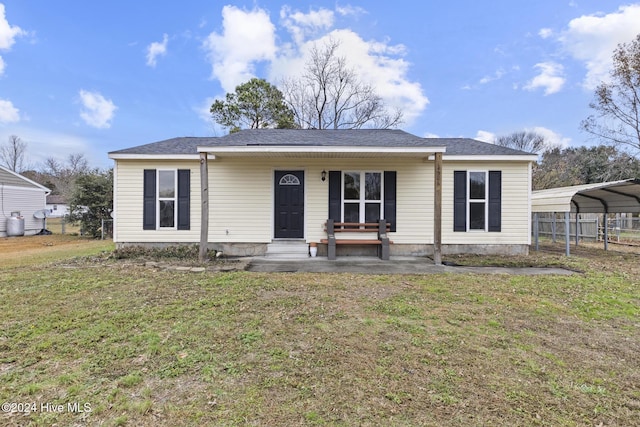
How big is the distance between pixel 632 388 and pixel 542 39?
57.2 feet

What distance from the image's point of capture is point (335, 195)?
8609 mm

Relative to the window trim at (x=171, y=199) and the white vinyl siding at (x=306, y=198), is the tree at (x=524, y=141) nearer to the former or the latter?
the white vinyl siding at (x=306, y=198)

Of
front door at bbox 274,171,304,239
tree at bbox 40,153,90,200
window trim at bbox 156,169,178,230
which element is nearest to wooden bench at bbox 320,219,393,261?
front door at bbox 274,171,304,239

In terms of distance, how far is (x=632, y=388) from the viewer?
238cm

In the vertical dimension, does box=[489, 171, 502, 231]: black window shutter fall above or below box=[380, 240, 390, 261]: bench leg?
above

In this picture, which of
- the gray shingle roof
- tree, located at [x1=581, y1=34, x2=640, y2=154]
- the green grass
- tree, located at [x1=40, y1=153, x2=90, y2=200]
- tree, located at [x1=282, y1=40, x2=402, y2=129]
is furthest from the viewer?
tree, located at [x1=40, y1=153, x2=90, y2=200]

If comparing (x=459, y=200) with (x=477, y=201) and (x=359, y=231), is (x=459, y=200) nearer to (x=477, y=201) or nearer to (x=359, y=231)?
(x=477, y=201)

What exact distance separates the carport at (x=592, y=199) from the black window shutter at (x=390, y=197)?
4.46 meters

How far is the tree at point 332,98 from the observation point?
23.7 m

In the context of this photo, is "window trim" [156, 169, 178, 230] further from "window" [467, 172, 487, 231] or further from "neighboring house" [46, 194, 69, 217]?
"neighboring house" [46, 194, 69, 217]

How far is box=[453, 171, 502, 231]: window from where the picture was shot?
8.53 metres

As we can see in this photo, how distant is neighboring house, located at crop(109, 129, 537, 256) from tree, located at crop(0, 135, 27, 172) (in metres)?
→ 50.3

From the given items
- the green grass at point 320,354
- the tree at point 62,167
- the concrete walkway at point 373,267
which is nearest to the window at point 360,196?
the concrete walkway at point 373,267

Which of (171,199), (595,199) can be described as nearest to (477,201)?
(595,199)
